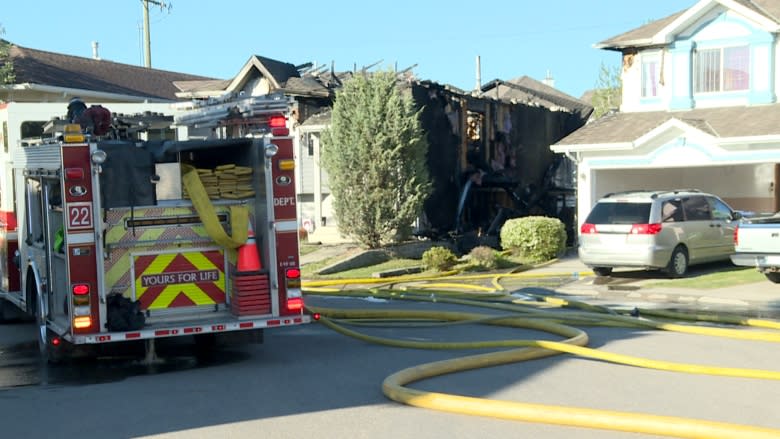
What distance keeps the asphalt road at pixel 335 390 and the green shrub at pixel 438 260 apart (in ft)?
35.5

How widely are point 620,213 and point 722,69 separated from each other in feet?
26.1

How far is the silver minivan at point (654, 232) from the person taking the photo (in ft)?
58.1

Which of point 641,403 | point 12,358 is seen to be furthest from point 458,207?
point 641,403

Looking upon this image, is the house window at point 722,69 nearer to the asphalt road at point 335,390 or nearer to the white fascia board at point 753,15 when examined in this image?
the white fascia board at point 753,15

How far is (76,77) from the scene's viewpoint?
32.7 m

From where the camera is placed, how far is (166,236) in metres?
9.67

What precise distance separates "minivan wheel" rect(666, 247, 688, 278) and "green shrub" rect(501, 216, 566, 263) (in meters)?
5.17

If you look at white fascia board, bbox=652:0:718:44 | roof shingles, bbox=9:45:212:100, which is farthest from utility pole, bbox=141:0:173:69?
white fascia board, bbox=652:0:718:44

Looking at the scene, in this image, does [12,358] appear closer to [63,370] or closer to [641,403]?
[63,370]

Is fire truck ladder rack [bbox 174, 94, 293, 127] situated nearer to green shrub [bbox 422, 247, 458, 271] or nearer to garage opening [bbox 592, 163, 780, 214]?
green shrub [bbox 422, 247, 458, 271]

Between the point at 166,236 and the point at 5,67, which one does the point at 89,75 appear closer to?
the point at 5,67

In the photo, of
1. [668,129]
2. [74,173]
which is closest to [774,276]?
[668,129]

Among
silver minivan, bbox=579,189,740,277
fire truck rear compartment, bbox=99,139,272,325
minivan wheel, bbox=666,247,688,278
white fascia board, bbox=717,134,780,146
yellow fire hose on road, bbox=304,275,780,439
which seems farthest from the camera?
white fascia board, bbox=717,134,780,146

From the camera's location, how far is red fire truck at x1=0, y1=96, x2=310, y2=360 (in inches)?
357
